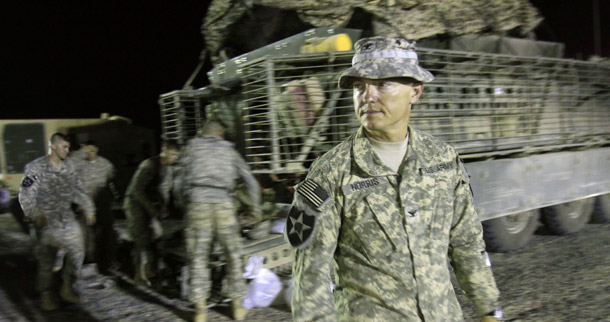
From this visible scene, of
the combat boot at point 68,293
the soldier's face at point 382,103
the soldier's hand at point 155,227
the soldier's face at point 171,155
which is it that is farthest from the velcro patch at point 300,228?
the soldier's hand at point 155,227

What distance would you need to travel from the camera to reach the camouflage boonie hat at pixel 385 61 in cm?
152

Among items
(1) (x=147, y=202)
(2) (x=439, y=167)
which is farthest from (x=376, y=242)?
(1) (x=147, y=202)

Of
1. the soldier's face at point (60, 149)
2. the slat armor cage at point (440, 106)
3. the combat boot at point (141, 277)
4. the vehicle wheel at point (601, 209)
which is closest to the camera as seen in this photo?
the slat armor cage at point (440, 106)

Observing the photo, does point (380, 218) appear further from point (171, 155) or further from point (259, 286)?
point (171, 155)

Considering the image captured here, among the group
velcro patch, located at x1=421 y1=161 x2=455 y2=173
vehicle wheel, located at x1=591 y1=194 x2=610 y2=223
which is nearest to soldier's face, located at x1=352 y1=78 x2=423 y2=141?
velcro patch, located at x1=421 y1=161 x2=455 y2=173

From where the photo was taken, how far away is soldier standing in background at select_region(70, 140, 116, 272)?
5.28 meters

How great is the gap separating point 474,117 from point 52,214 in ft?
13.4

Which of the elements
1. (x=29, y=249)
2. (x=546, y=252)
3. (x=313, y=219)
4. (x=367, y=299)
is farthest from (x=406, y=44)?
(x=29, y=249)

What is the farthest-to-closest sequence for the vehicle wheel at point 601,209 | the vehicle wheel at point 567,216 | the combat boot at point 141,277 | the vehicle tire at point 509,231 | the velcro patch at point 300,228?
1. the vehicle wheel at point 601,209
2. the vehicle wheel at point 567,216
3. the vehicle tire at point 509,231
4. the combat boot at point 141,277
5. the velcro patch at point 300,228

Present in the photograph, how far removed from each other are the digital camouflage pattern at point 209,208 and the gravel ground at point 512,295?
1.55ft

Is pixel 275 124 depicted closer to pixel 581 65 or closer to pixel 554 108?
pixel 554 108

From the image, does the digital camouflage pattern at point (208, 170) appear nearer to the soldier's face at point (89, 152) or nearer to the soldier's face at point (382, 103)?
the soldier's face at point (89, 152)

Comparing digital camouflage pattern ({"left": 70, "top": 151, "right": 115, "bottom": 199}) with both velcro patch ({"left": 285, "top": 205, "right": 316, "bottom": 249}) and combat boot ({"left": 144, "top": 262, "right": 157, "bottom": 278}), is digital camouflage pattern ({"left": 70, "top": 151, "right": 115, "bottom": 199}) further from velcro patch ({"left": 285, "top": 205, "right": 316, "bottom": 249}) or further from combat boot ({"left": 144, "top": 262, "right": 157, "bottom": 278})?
velcro patch ({"left": 285, "top": 205, "right": 316, "bottom": 249})

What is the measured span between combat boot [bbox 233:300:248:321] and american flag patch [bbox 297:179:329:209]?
100 inches
